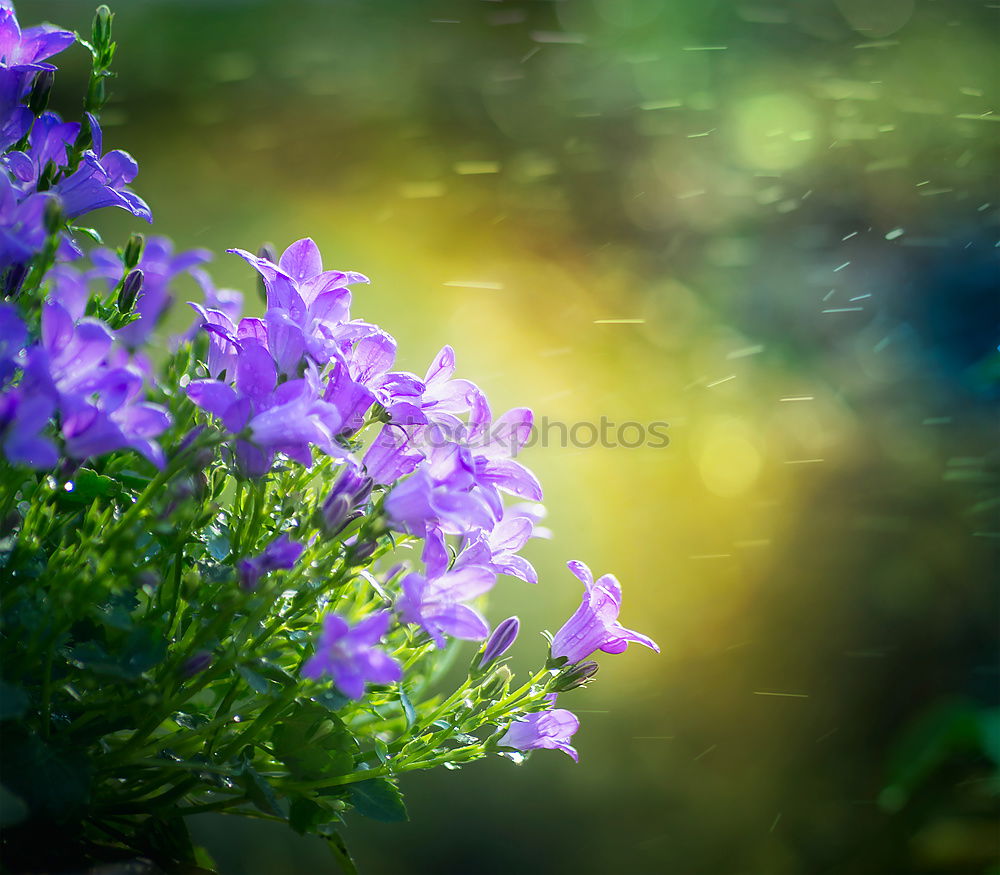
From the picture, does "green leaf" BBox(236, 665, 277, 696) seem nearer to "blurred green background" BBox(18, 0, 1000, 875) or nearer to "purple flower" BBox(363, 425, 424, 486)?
"purple flower" BBox(363, 425, 424, 486)

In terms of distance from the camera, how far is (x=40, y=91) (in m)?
0.42

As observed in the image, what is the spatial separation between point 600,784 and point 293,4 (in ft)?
6.67

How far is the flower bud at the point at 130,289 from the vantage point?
405mm

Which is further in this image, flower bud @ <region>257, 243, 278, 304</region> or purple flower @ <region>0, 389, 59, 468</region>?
flower bud @ <region>257, 243, 278, 304</region>

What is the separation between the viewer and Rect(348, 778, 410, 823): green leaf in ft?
1.25

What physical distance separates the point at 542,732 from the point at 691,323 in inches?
60.2

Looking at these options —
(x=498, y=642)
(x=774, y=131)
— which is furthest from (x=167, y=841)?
(x=774, y=131)

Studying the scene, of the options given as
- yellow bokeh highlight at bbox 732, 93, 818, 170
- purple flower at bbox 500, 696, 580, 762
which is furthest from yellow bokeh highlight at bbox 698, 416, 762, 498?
purple flower at bbox 500, 696, 580, 762

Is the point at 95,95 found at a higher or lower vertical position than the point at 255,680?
higher

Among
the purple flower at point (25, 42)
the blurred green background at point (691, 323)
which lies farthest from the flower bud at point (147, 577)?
the blurred green background at point (691, 323)

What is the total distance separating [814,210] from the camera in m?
1.80

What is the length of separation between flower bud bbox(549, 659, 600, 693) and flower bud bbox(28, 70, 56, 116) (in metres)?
0.39

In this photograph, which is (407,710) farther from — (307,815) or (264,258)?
(264,258)

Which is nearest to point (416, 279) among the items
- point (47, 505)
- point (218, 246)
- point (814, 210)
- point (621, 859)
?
point (218, 246)
